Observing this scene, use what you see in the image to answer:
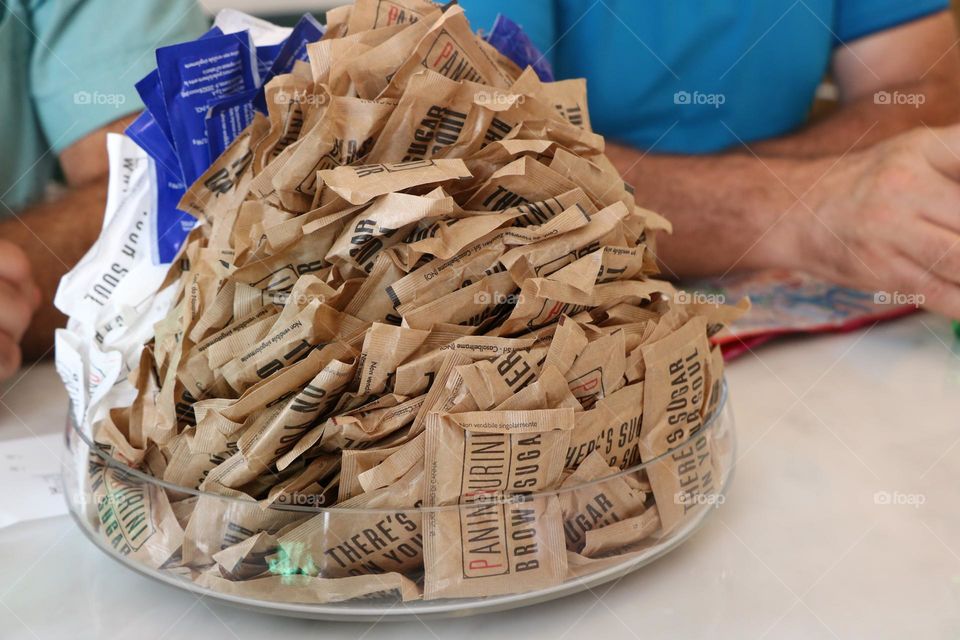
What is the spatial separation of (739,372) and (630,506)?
0.36 meters

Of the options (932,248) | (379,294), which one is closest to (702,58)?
(932,248)

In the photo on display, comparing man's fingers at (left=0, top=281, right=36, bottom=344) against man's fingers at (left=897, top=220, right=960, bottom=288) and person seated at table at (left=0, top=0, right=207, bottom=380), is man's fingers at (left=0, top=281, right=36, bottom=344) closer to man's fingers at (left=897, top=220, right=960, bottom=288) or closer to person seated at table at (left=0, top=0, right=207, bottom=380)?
person seated at table at (left=0, top=0, right=207, bottom=380)

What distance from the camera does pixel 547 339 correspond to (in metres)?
0.41

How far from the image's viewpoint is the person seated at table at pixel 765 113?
91cm

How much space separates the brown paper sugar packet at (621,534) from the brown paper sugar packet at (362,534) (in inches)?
3.2

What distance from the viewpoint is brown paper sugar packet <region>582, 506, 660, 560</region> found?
421mm

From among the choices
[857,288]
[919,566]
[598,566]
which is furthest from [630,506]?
[857,288]

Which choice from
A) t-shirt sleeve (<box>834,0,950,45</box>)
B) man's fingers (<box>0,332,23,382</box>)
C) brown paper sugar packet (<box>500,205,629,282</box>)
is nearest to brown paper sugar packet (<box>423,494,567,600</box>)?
brown paper sugar packet (<box>500,205,629,282</box>)

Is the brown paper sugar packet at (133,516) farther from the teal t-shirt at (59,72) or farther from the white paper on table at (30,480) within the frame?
the teal t-shirt at (59,72)

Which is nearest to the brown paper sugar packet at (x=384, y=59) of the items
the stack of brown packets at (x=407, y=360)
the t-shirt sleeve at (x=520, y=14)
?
the stack of brown packets at (x=407, y=360)

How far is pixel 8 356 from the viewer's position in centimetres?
79

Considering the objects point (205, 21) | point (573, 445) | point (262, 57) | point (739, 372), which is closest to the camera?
point (573, 445)

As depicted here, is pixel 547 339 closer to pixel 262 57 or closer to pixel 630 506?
pixel 630 506

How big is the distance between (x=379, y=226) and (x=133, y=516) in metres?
0.19
